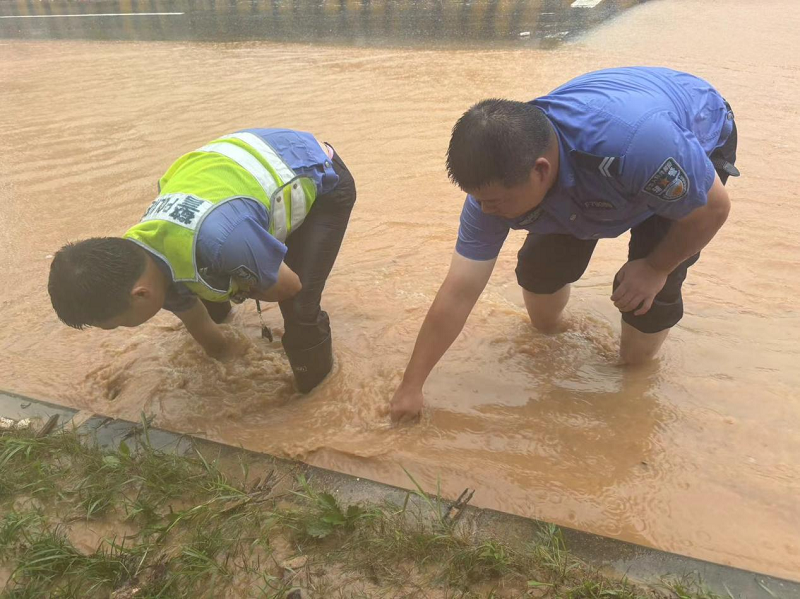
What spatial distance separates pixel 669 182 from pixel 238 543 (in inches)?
73.4

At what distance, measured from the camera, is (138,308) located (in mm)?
2342

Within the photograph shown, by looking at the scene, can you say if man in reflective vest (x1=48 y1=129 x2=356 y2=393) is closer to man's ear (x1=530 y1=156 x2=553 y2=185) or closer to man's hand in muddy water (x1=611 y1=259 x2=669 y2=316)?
man's ear (x1=530 y1=156 x2=553 y2=185)

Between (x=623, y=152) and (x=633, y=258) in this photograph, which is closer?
(x=623, y=152)

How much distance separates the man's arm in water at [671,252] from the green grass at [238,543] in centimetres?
101

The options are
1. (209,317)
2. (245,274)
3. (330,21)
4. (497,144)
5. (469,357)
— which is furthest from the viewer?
(330,21)

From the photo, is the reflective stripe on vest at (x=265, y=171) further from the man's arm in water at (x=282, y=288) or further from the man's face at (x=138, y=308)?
the man's face at (x=138, y=308)

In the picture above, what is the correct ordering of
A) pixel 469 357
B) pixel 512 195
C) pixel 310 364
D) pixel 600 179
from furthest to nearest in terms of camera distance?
pixel 469 357 < pixel 310 364 < pixel 600 179 < pixel 512 195

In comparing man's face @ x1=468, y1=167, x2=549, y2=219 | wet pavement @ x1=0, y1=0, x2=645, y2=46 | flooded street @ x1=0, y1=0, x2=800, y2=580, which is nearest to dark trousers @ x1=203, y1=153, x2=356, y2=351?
flooded street @ x1=0, y1=0, x2=800, y2=580

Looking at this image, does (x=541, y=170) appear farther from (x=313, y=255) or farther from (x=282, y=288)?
(x=313, y=255)

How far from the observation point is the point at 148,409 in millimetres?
3061

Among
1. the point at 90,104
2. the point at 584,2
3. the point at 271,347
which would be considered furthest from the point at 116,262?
the point at 584,2

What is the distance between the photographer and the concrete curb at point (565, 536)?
5.87 ft

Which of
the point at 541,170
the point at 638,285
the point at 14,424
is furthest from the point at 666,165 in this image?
the point at 14,424

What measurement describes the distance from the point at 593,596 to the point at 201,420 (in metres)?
1.99
